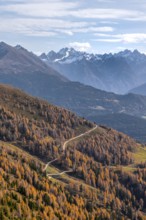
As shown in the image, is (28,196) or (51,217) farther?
(28,196)

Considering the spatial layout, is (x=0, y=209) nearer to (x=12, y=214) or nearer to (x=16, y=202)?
(x=12, y=214)

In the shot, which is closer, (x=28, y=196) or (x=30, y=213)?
(x=30, y=213)

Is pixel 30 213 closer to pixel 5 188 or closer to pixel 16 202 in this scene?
pixel 16 202

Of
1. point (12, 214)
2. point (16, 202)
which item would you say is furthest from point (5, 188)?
point (12, 214)

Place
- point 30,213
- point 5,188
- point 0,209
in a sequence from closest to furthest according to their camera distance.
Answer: point 0,209, point 30,213, point 5,188

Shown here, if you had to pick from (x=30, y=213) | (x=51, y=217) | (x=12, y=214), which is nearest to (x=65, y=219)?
(x=51, y=217)

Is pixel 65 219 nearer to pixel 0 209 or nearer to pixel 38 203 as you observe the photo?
pixel 38 203

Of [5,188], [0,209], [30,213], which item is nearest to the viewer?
[0,209]
